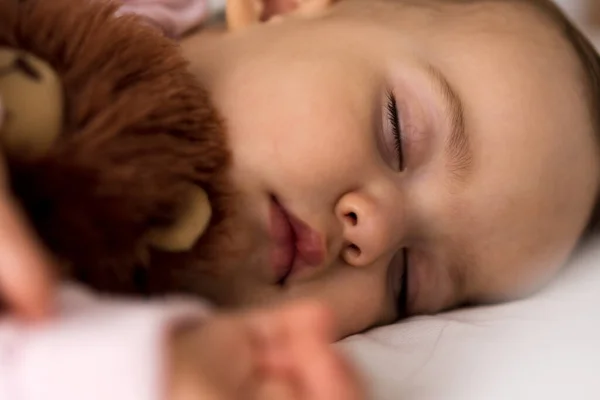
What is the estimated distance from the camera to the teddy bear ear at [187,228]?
583 millimetres

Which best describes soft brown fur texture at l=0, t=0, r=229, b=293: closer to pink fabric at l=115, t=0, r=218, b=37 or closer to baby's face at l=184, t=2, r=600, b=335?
baby's face at l=184, t=2, r=600, b=335

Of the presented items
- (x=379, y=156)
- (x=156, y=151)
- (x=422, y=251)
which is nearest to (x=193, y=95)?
(x=156, y=151)

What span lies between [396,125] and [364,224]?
0.14 meters

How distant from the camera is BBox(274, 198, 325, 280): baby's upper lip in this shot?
0.77m

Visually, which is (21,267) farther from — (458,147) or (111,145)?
(458,147)

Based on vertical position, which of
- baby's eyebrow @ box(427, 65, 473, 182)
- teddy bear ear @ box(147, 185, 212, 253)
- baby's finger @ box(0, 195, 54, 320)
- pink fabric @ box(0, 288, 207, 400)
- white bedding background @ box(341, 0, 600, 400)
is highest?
baby's finger @ box(0, 195, 54, 320)

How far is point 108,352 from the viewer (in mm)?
Answer: 395

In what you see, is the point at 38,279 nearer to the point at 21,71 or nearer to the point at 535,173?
the point at 21,71

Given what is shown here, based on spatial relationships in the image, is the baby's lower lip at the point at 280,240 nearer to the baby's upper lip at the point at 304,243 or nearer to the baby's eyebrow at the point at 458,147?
the baby's upper lip at the point at 304,243

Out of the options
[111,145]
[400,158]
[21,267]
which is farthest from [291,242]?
[21,267]

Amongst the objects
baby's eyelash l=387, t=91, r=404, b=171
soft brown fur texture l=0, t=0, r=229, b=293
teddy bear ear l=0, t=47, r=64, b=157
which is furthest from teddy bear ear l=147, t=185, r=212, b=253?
baby's eyelash l=387, t=91, r=404, b=171

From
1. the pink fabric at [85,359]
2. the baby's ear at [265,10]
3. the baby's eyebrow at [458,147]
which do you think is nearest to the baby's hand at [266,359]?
the pink fabric at [85,359]

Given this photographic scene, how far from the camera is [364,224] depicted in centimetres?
77

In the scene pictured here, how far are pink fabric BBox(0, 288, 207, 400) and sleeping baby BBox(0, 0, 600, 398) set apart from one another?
28 centimetres
